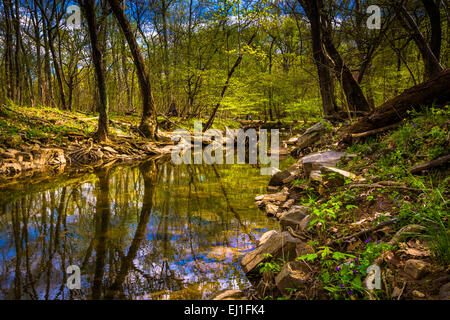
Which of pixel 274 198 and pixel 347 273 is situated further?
pixel 274 198

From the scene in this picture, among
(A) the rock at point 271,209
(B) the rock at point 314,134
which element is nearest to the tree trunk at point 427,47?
(B) the rock at point 314,134

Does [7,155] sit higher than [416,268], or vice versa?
[7,155]

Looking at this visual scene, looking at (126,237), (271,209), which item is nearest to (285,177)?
(271,209)

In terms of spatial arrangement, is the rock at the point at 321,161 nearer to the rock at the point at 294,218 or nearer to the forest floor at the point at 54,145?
the rock at the point at 294,218

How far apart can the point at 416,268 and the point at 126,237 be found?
321cm

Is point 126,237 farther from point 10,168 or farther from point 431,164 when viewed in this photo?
point 10,168

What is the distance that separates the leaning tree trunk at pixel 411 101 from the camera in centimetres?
427

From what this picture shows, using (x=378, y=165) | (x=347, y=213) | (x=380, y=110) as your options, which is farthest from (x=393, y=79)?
(x=347, y=213)

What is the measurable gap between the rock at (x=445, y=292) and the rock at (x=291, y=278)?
0.84 metres

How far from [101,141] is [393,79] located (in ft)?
46.3

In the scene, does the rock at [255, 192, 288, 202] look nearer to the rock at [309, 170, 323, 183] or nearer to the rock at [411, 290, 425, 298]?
the rock at [309, 170, 323, 183]

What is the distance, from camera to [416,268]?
166 cm

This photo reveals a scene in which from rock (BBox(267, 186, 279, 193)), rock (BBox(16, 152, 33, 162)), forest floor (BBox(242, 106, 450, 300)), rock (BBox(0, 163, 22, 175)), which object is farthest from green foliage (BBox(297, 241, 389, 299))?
rock (BBox(16, 152, 33, 162))
